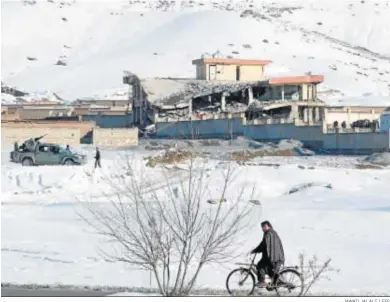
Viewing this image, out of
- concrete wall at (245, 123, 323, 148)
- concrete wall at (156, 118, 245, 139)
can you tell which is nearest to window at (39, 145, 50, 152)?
concrete wall at (156, 118, 245, 139)

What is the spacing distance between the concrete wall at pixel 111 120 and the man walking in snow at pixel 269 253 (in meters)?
45.3

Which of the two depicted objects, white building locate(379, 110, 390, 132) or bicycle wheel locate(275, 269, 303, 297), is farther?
white building locate(379, 110, 390, 132)

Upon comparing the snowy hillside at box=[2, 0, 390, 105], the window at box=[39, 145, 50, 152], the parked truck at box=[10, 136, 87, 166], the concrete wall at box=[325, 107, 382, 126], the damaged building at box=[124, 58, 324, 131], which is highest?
the snowy hillside at box=[2, 0, 390, 105]

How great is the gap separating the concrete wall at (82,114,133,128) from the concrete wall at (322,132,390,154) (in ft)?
57.6

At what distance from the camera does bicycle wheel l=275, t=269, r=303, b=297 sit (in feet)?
36.5

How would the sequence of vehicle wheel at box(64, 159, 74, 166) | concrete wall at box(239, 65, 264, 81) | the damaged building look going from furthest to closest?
concrete wall at box(239, 65, 264, 81)
the damaged building
vehicle wheel at box(64, 159, 74, 166)

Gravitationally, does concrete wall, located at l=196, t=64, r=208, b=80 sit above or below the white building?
above

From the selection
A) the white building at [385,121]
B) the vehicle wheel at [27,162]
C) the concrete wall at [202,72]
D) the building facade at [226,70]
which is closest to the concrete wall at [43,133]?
the vehicle wheel at [27,162]

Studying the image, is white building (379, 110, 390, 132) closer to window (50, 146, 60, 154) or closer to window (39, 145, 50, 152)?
window (50, 146, 60, 154)

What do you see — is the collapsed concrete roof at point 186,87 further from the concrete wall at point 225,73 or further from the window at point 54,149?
the window at point 54,149

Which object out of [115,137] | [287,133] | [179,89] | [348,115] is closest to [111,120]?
[179,89]

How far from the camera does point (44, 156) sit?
32.5 metres

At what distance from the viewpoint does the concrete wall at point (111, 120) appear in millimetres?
56906

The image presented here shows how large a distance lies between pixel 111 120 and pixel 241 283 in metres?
48.3
